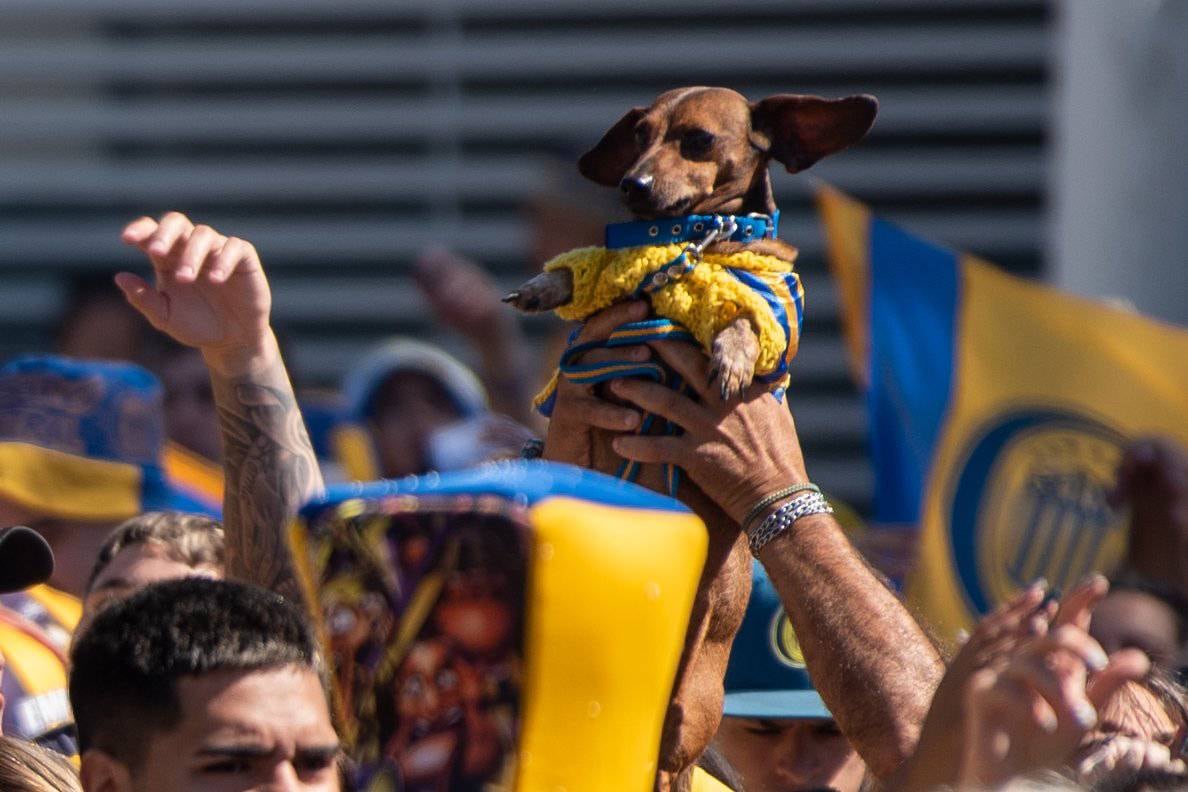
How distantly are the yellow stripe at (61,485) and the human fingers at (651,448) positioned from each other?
232cm

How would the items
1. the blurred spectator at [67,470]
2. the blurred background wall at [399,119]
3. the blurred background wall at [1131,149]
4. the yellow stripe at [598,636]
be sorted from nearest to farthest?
the yellow stripe at [598,636], the blurred spectator at [67,470], the blurred background wall at [1131,149], the blurred background wall at [399,119]

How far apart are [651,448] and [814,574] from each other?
29cm

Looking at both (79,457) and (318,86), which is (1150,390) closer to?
(79,457)

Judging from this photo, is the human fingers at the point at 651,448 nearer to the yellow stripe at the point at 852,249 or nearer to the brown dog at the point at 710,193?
the brown dog at the point at 710,193

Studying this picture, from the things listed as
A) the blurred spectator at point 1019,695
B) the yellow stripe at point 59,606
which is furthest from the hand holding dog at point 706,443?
the yellow stripe at point 59,606

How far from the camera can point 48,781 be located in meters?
2.83

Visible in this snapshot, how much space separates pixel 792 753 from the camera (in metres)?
3.66

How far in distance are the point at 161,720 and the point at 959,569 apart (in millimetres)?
4130

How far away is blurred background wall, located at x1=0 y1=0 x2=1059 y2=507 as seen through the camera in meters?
11.5

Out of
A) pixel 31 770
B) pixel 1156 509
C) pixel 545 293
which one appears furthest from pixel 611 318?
pixel 1156 509

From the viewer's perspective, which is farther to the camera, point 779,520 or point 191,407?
point 191,407

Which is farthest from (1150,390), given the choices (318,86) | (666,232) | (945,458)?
(318,86)

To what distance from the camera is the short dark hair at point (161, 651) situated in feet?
7.83

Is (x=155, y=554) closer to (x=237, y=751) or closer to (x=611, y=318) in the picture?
(x=611, y=318)
